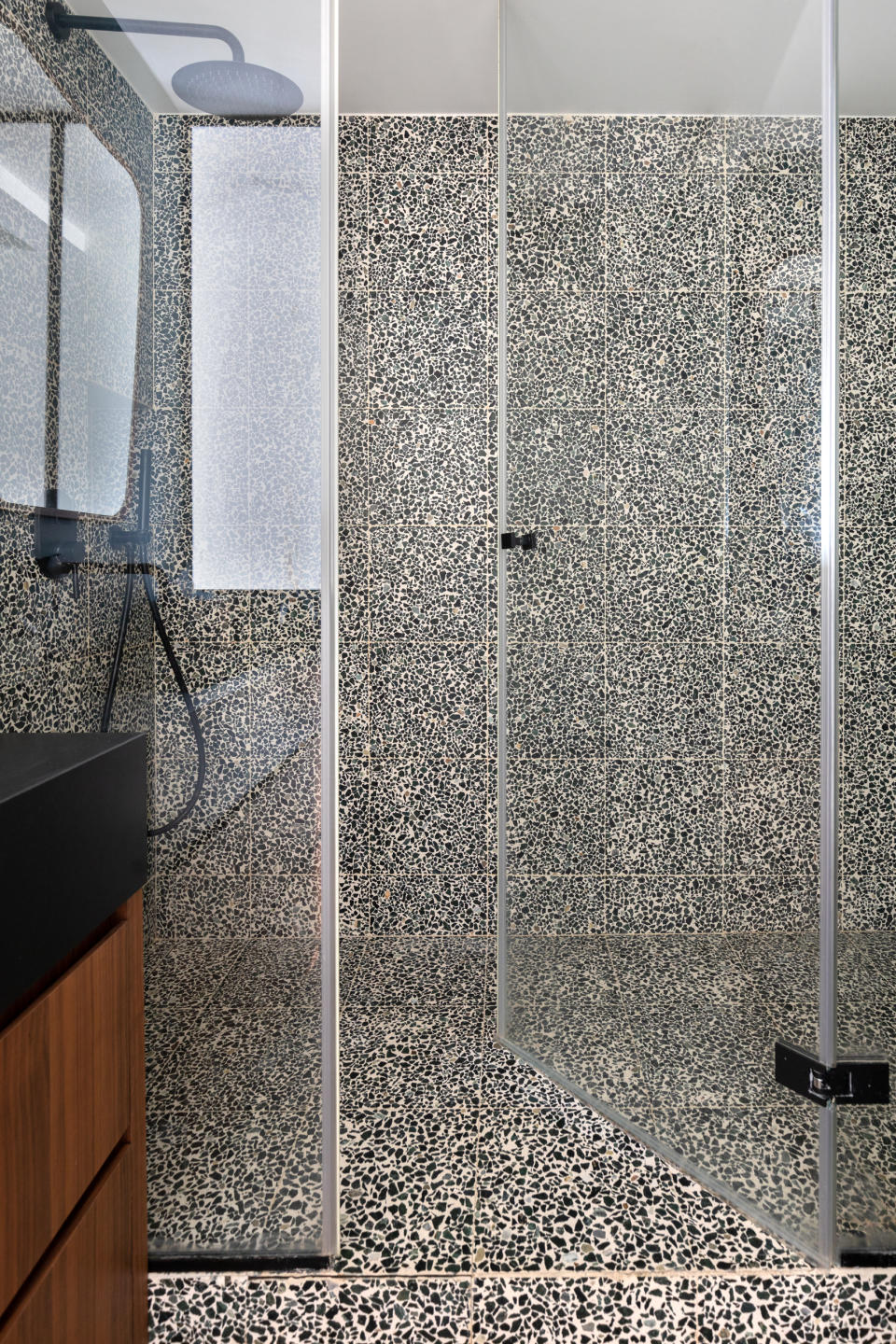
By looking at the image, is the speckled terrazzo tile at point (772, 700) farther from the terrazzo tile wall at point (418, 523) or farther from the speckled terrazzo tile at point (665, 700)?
the terrazzo tile wall at point (418, 523)

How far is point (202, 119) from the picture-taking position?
135 cm

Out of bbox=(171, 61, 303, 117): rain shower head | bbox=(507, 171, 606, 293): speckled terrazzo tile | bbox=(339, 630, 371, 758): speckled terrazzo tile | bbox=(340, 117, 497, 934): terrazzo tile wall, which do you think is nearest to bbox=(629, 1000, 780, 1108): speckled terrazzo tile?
bbox=(340, 117, 497, 934): terrazzo tile wall

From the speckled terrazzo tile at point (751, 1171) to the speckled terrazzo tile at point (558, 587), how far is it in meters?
1.00

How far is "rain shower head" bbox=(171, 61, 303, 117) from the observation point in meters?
1.34

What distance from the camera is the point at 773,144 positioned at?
57.8 inches

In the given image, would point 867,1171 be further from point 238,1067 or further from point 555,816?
point 238,1067

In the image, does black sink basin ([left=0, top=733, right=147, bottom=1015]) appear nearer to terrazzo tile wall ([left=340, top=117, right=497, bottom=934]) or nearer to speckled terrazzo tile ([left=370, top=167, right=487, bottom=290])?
terrazzo tile wall ([left=340, top=117, right=497, bottom=934])

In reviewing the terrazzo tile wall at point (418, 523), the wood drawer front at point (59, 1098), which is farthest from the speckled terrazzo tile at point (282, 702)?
the terrazzo tile wall at point (418, 523)

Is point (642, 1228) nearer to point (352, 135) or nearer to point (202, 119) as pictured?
point (202, 119)

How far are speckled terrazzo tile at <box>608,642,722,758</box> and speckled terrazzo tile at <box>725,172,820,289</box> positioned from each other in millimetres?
674

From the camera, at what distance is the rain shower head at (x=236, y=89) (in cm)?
134

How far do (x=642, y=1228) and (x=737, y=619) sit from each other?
1.12 m

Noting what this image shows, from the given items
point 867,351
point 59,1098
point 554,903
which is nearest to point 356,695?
point 554,903

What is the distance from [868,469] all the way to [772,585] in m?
0.24
